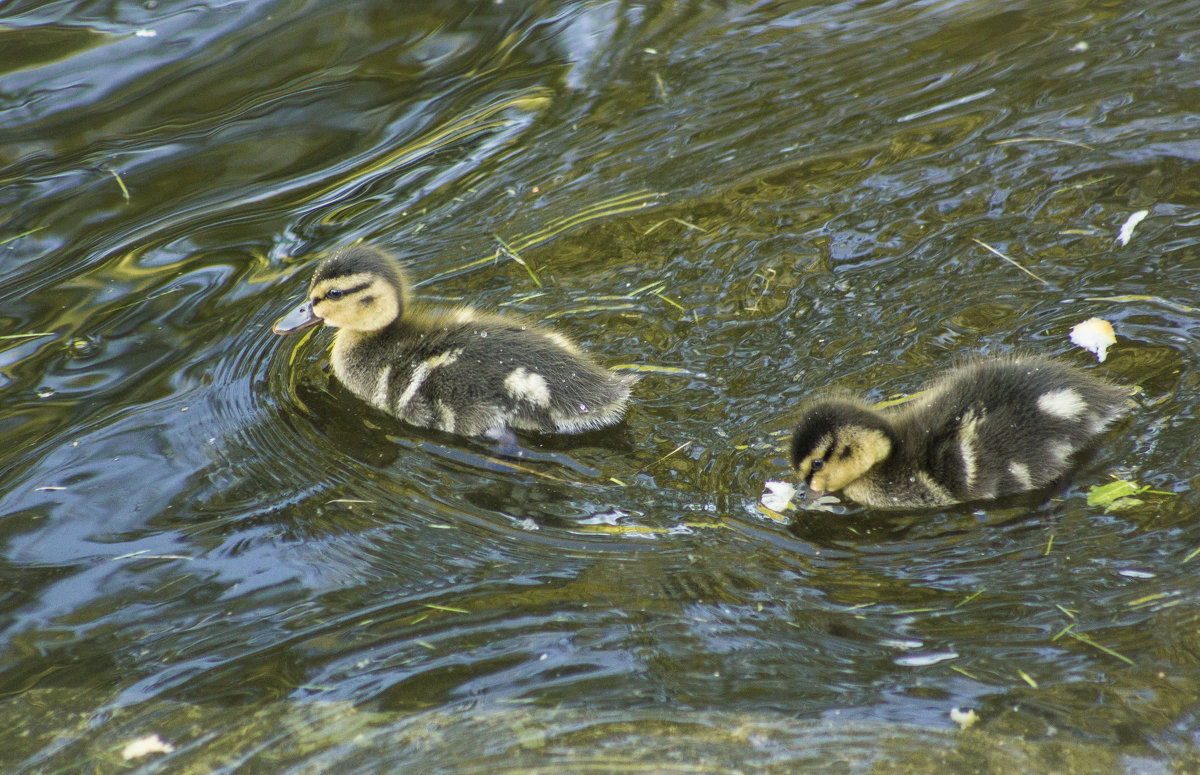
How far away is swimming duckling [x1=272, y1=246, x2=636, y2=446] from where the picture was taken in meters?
3.72

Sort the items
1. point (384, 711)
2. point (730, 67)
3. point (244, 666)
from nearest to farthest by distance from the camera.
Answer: point (384, 711) → point (244, 666) → point (730, 67)

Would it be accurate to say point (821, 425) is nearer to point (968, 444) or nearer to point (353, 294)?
point (968, 444)

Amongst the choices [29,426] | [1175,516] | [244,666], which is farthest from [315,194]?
[1175,516]

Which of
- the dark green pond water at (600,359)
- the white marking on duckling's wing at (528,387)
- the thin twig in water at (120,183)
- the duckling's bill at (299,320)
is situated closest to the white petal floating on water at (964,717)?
the dark green pond water at (600,359)

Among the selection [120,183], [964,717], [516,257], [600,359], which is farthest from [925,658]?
[120,183]

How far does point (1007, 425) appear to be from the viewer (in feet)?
11.1

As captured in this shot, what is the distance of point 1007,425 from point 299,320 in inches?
94.0

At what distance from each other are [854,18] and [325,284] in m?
3.08

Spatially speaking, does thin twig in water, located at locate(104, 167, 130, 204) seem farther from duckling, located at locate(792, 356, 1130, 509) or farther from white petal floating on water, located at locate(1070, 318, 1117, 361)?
white petal floating on water, located at locate(1070, 318, 1117, 361)

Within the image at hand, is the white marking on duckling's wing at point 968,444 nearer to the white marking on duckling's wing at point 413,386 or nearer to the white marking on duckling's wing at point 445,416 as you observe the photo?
the white marking on duckling's wing at point 445,416

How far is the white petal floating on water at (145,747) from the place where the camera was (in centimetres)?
271

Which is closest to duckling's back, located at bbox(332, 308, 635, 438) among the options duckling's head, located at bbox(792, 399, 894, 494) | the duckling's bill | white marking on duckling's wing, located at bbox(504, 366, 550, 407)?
white marking on duckling's wing, located at bbox(504, 366, 550, 407)

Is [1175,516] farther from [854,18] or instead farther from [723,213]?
[854,18]

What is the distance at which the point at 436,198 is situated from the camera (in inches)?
191
